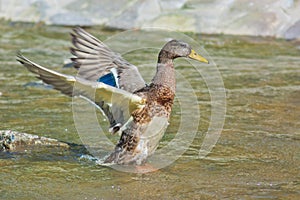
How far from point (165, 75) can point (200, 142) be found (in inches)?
45.8

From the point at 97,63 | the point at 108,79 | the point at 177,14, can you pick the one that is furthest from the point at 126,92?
the point at 177,14

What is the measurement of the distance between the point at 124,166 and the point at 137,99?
2.33 ft

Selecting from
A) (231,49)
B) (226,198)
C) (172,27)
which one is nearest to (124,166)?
(226,198)

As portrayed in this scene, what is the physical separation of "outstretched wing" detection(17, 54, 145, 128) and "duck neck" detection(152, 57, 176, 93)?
282 millimetres

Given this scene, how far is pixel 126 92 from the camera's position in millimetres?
5805

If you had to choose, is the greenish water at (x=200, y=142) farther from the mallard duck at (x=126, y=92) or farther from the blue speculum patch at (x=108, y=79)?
the blue speculum patch at (x=108, y=79)

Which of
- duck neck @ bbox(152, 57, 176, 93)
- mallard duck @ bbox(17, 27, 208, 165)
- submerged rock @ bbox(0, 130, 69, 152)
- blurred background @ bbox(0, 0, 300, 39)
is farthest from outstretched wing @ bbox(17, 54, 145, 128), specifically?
blurred background @ bbox(0, 0, 300, 39)

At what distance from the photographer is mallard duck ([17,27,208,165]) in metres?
5.89

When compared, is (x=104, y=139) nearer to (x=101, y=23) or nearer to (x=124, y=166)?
(x=124, y=166)

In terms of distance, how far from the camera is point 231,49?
1206 cm

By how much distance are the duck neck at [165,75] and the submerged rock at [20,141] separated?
127 centimetres

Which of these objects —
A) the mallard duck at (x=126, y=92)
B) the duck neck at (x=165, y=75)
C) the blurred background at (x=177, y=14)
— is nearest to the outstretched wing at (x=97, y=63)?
the mallard duck at (x=126, y=92)

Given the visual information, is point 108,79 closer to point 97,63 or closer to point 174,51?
point 97,63

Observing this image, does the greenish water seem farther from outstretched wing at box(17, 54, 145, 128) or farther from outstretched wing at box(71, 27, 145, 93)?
outstretched wing at box(71, 27, 145, 93)
